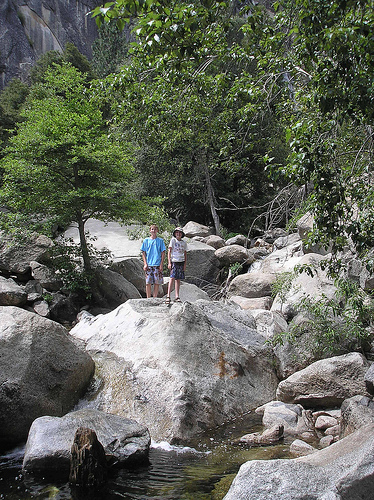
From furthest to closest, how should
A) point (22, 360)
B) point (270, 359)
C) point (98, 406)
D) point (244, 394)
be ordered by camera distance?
point (270, 359)
point (244, 394)
point (98, 406)
point (22, 360)

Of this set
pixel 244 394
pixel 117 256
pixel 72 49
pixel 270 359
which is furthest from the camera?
pixel 72 49

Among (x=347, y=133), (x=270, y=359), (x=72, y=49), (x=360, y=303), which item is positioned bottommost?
(x=270, y=359)

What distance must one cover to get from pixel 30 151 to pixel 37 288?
13.5ft

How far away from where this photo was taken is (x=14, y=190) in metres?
13.0

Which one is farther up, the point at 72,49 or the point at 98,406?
the point at 72,49

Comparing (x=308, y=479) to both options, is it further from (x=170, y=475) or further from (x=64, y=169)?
(x=64, y=169)

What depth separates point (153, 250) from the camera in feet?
31.2

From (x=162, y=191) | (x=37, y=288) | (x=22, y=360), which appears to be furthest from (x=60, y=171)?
(x=162, y=191)

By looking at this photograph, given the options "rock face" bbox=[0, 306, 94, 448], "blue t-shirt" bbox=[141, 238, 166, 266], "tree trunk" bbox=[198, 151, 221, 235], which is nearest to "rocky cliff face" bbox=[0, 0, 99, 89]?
"tree trunk" bbox=[198, 151, 221, 235]

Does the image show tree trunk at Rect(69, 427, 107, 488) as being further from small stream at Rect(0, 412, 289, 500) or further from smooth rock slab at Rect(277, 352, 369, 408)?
smooth rock slab at Rect(277, 352, 369, 408)

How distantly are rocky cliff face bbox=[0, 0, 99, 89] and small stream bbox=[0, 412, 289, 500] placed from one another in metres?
46.1

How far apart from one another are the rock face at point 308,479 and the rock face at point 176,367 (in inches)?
90.1

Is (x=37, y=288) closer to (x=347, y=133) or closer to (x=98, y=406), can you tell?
(x=98, y=406)

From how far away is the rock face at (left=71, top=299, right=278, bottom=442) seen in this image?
240 inches
